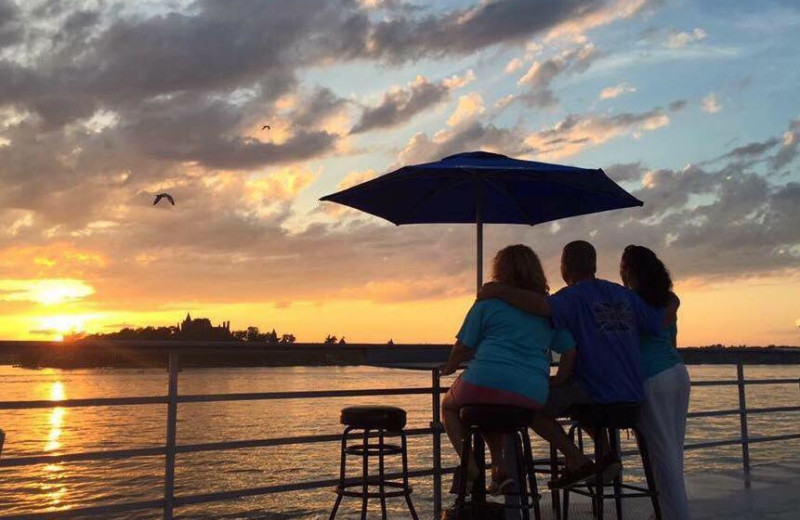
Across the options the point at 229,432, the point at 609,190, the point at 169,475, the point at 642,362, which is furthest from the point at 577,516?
the point at 229,432

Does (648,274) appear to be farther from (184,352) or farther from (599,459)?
(184,352)

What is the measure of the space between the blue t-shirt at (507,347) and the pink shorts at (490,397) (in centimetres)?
2

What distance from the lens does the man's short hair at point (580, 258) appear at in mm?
3826

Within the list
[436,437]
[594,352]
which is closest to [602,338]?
[594,352]

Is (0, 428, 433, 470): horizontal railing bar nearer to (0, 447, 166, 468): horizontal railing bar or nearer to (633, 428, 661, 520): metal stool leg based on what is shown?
(0, 447, 166, 468): horizontal railing bar

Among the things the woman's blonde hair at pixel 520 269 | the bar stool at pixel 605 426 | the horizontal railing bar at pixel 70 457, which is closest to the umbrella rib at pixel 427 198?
the woman's blonde hair at pixel 520 269

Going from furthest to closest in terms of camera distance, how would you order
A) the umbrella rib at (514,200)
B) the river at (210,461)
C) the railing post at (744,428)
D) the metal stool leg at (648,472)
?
the river at (210,461) → the railing post at (744,428) → the umbrella rib at (514,200) → the metal stool leg at (648,472)

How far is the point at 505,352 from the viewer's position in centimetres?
344

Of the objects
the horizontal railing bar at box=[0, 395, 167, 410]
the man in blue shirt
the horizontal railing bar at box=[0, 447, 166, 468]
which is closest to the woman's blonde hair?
the man in blue shirt

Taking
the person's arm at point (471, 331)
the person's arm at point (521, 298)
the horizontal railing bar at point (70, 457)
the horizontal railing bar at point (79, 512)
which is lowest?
the horizontal railing bar at point (79, 512)

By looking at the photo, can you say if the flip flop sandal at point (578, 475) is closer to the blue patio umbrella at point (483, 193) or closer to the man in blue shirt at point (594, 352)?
the man in blue shirt at point (594, 352)

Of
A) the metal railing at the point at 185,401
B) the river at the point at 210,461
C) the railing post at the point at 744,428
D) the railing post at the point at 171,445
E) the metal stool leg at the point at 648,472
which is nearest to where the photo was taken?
the metal railing at the point at 185,401

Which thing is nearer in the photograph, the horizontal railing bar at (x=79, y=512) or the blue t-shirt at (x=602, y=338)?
the horizontal railing bar at (x=79, y=512)

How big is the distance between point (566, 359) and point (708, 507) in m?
2.13
